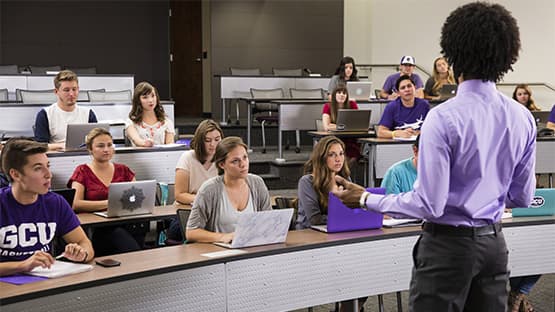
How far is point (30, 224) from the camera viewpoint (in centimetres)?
333

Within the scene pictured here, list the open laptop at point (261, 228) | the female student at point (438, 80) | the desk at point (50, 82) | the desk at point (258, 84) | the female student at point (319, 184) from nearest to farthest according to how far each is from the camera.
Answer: the open laptop at point (261, 228)
the female student at point (319, 184)
the female student at point (438, 80)
the desk at point (50, 82)
the desk at point (258, 84)

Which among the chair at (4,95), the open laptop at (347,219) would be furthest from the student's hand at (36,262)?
the chair at (4,95)

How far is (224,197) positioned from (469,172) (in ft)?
6.37

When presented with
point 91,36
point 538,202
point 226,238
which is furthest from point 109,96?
point 538,202

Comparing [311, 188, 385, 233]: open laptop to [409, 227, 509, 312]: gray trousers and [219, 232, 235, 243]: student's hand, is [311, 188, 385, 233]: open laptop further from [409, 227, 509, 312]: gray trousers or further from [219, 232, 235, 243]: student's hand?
[409, 227, 509, 312]: gray trousers

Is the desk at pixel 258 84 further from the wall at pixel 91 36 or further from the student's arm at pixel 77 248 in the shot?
the student's arm at pixel 77 248

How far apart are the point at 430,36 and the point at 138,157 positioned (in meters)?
8.61

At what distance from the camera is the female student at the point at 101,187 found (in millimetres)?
4656

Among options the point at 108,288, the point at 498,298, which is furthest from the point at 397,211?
the point at 108,288

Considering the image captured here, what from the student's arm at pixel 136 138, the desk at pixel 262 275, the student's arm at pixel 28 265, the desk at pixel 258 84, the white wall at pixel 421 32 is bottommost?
the desk at pixel 262 275

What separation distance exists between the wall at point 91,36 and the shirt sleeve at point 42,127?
8350 millimetres

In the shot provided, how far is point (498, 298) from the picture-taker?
2.33 metres

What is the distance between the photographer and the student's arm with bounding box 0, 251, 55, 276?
9.74 feet

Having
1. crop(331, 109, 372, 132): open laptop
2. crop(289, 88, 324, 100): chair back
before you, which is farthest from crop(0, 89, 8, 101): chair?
crop(331, 109, 372, 132): open laptop
